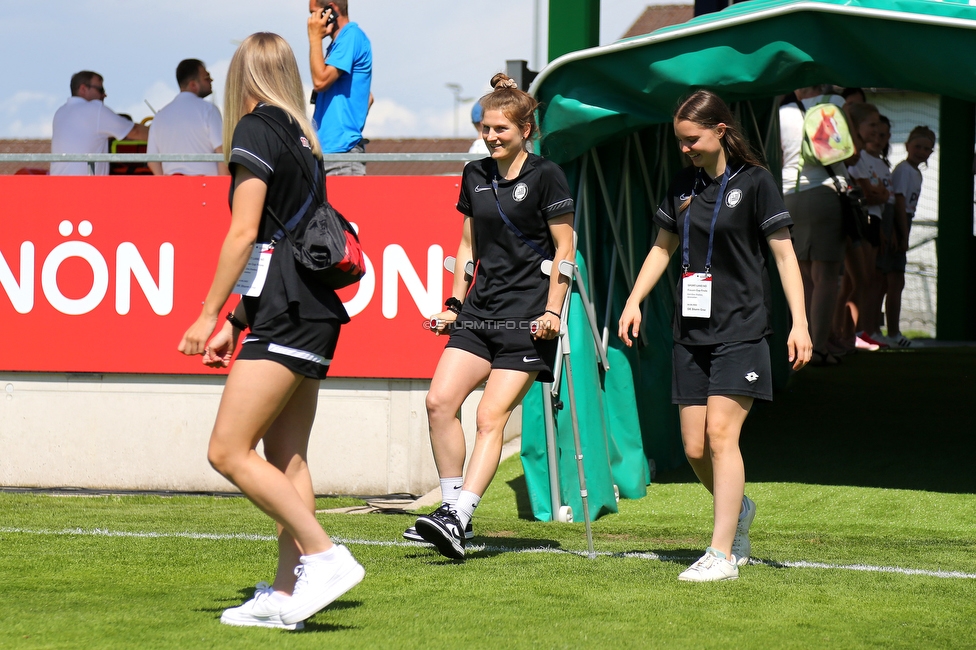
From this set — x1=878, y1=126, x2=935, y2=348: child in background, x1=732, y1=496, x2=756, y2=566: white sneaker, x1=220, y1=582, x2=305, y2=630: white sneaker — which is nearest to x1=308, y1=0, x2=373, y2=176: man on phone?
x1=732, y1=496, x2=756, y2=566: white sneaker

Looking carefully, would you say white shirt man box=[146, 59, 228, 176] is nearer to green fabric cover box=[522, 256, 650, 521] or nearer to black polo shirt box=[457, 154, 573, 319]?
green fabric cover box=[522, 256, 650, 521]

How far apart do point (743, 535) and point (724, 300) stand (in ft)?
3.28

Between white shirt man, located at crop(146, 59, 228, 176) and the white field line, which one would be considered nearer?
the white field line

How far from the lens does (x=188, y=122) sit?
28.7ft

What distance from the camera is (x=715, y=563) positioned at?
14.7ft

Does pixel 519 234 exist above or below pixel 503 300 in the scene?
above

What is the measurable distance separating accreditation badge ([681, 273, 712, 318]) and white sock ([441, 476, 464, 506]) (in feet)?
4.06

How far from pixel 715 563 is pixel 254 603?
1.74m

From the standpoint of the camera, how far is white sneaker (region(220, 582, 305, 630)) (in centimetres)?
367

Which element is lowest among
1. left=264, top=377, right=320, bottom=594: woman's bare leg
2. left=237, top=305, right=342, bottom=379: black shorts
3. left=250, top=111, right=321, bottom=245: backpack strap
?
left=264, top=377, right=320, bottom=594: woman's bare leg

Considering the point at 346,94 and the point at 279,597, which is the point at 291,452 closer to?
the point at 279,597

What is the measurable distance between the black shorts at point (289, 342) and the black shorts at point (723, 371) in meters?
1.61

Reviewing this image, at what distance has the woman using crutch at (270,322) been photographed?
138 inches

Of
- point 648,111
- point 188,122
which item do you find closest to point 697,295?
point 648,111
